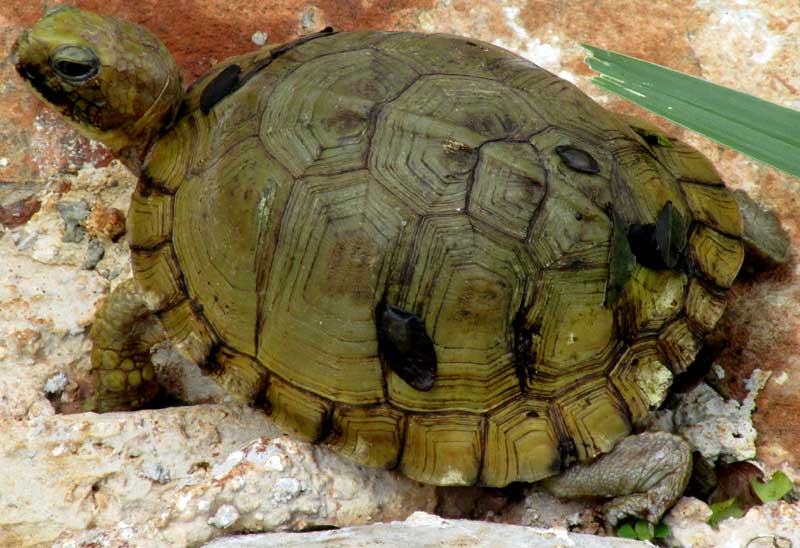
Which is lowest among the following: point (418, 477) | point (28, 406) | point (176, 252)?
point (28, 406)

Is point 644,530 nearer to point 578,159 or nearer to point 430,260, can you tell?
point 430,260

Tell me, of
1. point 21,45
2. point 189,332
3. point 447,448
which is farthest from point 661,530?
point 21,45

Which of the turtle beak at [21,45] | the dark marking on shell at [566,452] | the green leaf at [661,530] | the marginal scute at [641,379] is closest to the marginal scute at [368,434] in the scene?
the dark marking on shell at [566,452]

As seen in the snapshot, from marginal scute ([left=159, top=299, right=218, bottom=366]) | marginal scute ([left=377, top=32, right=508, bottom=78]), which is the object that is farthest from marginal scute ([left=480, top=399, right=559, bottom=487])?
marginal scute ([left=377, top=32, right=508, bottom=78])

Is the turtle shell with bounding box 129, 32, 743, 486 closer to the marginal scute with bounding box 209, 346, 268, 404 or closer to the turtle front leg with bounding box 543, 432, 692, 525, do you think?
the marginal scute with bounding box 209, 346, 268, 404

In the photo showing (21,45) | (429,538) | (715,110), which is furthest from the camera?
(21,45)

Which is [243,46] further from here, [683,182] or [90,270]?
[683,182]

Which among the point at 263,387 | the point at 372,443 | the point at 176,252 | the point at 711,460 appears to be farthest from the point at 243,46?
the point at 711,460
